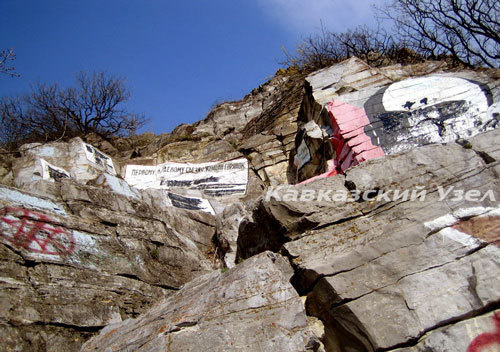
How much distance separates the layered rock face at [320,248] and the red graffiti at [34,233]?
21 millimetres

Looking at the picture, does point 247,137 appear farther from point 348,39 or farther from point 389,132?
point 389,132

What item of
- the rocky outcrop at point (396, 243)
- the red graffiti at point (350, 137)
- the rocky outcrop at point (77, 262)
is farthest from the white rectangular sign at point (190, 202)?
the rocky outcrop at point (396, 243)

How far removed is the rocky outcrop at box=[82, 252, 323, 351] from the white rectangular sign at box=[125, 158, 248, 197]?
8.64 m

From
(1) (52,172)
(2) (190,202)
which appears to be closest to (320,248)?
(2) (190,202)

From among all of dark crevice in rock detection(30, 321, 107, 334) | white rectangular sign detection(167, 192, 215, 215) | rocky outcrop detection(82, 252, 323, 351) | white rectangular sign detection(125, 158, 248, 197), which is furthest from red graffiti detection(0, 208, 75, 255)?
white rectangular sign detection(125, 158, 248, 197)

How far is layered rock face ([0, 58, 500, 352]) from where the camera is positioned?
3918 millimetres

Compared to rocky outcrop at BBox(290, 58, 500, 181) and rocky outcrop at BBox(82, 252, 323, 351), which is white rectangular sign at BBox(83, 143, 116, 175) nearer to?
rocky outcrop at BBox(290, 58, 500, 181)

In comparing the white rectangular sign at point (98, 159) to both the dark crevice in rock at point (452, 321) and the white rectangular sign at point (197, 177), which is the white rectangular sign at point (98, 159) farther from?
the dark crevice in rock at point (452, 321)

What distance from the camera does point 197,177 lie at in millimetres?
14125

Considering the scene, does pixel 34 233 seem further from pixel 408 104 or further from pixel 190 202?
pixel 408 104

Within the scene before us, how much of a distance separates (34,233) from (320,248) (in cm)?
429

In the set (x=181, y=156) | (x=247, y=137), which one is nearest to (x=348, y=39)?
(x=247, y=137)

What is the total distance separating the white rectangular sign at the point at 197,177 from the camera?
534 inches

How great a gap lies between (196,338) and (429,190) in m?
2.90
